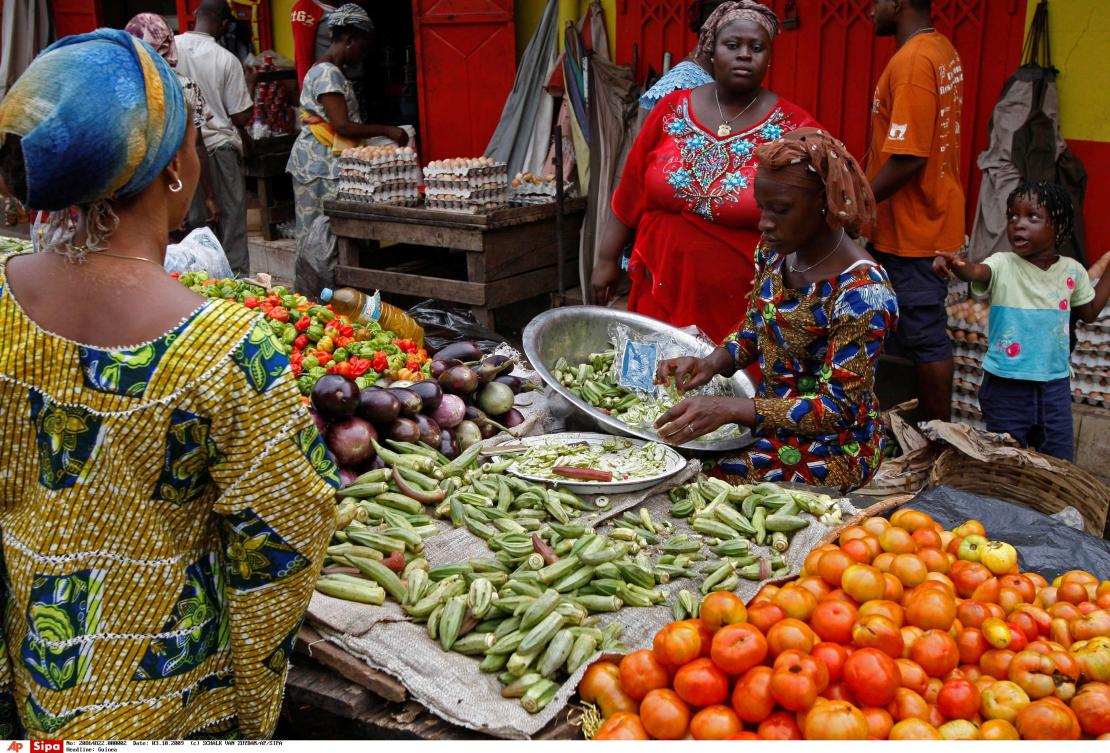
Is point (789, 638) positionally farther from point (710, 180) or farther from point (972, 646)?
point (710, 180)

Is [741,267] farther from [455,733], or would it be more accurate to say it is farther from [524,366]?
[455,733]

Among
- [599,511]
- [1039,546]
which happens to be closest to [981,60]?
[1039,546]

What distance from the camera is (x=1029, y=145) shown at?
17.5 ft

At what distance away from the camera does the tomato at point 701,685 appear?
6.66 ft

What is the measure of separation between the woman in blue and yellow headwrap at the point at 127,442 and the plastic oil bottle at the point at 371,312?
284cm

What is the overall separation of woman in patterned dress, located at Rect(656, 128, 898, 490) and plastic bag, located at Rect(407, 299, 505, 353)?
77.0 inches

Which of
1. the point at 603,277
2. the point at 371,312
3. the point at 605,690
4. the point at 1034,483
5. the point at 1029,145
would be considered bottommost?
the point at 1034,483

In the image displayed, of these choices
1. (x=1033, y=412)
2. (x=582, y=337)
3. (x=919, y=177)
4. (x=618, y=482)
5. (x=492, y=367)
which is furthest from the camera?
(x=919, y=177)

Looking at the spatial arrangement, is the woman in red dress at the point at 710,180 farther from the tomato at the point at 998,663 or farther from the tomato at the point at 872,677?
the tomato at the point at 872,677

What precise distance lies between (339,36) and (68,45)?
6494mm

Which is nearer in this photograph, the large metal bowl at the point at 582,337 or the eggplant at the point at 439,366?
the large metal bowl at the point at 582,337

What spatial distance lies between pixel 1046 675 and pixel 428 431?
2131mm

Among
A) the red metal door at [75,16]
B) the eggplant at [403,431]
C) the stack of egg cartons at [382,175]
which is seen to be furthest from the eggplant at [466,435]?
the red metal door at [75,16]

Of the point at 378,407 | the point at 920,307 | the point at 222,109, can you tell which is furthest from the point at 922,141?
the point at 222,109
